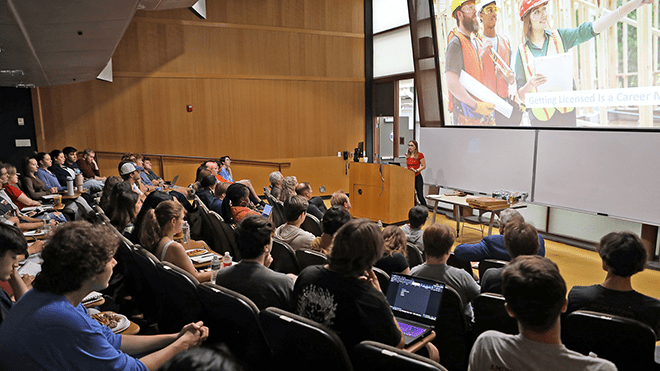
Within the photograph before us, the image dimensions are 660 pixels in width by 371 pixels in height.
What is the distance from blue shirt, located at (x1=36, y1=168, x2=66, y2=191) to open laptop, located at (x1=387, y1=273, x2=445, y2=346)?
22.2 ft

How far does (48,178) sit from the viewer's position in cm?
729

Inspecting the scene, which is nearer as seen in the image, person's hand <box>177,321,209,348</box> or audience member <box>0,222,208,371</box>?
audience member <box>0,222,208,371</box>

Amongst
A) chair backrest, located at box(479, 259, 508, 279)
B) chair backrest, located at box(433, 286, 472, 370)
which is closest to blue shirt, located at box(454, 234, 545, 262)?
chair backrest, located at box(479, 259, 508, 279)

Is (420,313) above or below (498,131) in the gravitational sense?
below

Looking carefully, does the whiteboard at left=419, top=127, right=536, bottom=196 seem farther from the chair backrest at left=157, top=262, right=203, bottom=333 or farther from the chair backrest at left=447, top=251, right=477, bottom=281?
the chair backrest at left=157, top=262, right=203, bottom=333

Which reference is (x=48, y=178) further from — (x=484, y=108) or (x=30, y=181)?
(x=484, y=108)

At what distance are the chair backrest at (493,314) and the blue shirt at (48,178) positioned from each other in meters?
7.07

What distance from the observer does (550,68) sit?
6301mm

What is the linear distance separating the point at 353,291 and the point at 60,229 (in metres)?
1.25

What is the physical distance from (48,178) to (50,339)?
6846mm

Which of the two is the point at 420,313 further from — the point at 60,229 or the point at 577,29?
the point at 577,29

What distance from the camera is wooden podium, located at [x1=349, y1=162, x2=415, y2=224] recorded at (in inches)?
294

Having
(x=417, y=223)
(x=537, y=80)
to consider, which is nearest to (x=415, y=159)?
(x=537, y=80)

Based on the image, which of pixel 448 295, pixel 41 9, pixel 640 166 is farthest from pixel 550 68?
pixel 41 9
